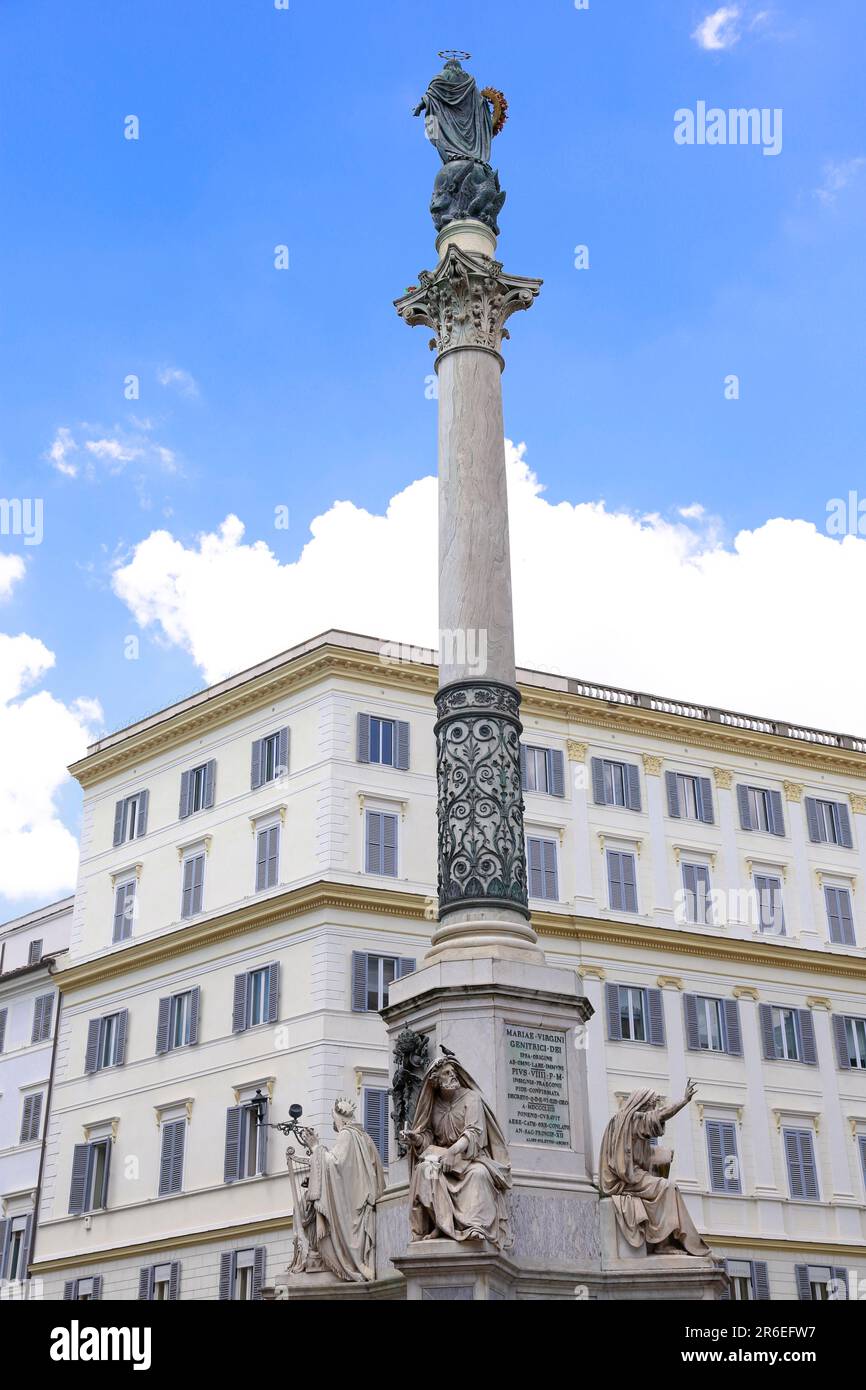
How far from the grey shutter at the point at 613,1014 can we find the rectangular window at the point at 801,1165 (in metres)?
5.85

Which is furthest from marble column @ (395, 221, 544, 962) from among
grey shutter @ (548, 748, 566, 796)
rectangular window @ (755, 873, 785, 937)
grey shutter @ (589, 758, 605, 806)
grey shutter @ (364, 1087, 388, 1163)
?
rectangular window @ (755, 873, 785, 937)

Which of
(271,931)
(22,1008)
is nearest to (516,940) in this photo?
(271,931)

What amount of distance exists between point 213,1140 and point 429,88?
2895cm

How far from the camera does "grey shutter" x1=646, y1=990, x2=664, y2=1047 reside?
4800 centimetres

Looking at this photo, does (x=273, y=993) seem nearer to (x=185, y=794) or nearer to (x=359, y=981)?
(x=359, y=981)

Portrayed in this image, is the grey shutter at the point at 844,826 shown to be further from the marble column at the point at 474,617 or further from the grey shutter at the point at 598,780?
the marble column at the point at 474,617

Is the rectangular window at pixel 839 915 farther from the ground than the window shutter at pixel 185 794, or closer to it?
closer to it

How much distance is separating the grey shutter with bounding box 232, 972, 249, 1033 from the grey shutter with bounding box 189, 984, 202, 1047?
1.50 metres

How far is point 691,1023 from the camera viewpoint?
160 feet

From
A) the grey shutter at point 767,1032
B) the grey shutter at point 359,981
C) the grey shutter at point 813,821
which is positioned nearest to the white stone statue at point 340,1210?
the grey shutter at point 359,981

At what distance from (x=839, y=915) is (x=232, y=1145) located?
20.8 meters

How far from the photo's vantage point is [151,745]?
52469 millimetres

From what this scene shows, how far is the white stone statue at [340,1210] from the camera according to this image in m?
18.7
